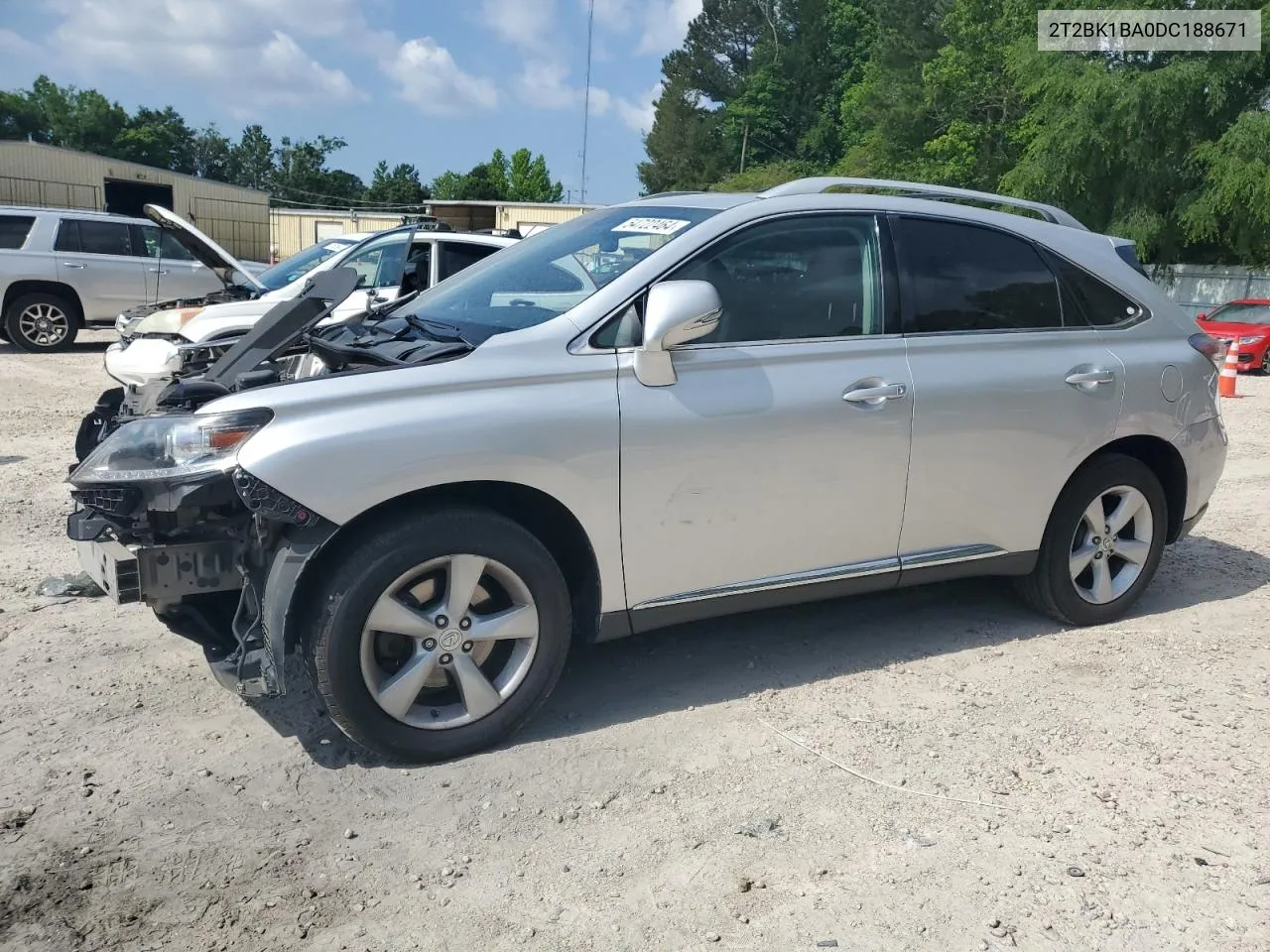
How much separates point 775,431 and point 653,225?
3.11 feet

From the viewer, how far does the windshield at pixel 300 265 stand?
10.4m

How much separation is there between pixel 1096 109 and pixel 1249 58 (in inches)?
145

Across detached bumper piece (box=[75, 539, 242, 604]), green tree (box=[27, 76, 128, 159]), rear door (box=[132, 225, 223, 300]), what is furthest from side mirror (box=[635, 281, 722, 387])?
green tree (box=[27, 76, 128, 159])

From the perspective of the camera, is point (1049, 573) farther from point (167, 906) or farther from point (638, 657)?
point (167, 906)

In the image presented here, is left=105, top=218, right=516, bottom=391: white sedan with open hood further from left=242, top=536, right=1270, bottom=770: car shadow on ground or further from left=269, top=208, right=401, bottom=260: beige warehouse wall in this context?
left=269, top=208, right=401, bottom=260: beige warehouse wall

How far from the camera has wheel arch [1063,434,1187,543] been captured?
15.6 feet

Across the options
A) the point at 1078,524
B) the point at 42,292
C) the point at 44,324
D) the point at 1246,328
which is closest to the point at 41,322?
the point at 44,324

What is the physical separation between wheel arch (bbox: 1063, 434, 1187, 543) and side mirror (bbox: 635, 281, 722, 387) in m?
2.13

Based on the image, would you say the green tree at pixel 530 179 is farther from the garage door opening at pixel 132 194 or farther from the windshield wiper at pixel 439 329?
the windshield wiper at pixel 439 329

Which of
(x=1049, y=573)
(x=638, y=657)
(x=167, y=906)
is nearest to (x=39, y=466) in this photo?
(x=638, y=657)

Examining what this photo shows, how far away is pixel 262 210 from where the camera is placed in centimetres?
4472

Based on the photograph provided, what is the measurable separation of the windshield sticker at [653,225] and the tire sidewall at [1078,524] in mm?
2085

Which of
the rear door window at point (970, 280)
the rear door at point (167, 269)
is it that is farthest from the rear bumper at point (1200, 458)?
the rear door at point (167, 269)

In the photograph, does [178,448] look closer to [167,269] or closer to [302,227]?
[167,269]
